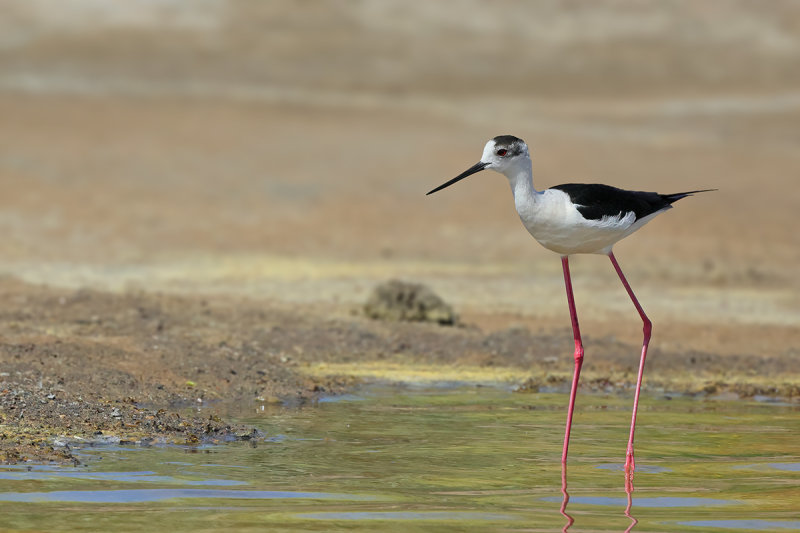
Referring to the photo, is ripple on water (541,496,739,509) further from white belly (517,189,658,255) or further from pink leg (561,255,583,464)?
white belly (517,189,658,255)

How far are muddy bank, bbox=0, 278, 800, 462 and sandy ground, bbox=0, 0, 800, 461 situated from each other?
0.04 meters

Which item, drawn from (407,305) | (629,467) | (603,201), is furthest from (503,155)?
(407,305)

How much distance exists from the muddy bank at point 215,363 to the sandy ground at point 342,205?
0.04 metres

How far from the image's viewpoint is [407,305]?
14.6 metres

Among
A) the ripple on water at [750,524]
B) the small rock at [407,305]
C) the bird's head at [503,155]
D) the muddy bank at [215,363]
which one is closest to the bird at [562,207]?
the bird's head at [503,155]

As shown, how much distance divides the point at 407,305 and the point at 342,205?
32.6 ft

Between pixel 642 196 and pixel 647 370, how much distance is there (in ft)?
13.2

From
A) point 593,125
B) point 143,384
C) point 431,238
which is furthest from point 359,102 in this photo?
point 143,384

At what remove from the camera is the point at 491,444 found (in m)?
8.08

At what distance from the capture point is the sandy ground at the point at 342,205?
11.4 meters

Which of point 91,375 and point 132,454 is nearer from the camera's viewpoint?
point 132,454

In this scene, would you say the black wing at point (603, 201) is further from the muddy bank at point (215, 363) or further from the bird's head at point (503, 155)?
the muddy bank at point (215, 363)

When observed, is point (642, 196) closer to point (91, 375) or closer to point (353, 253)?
point (91, 375)

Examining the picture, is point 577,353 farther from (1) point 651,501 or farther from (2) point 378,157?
(2) point 378,157
